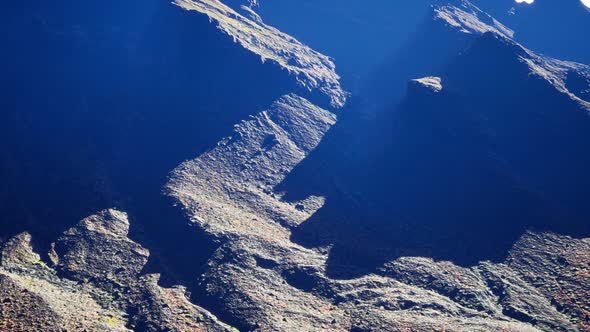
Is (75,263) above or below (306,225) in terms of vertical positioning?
below

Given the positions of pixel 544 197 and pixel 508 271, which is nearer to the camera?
pixel 508 271

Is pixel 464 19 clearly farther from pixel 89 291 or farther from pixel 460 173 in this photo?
pixel 89 291

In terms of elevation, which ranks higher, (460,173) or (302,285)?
(460,173)

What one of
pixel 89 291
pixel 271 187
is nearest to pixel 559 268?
pixel 271 187

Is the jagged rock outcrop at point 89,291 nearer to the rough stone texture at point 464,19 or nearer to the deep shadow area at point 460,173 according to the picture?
the deep shadow area at point 460,173

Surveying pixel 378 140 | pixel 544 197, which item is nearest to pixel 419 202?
pixel 544 197

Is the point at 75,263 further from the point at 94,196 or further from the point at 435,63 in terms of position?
the point at 435,63
